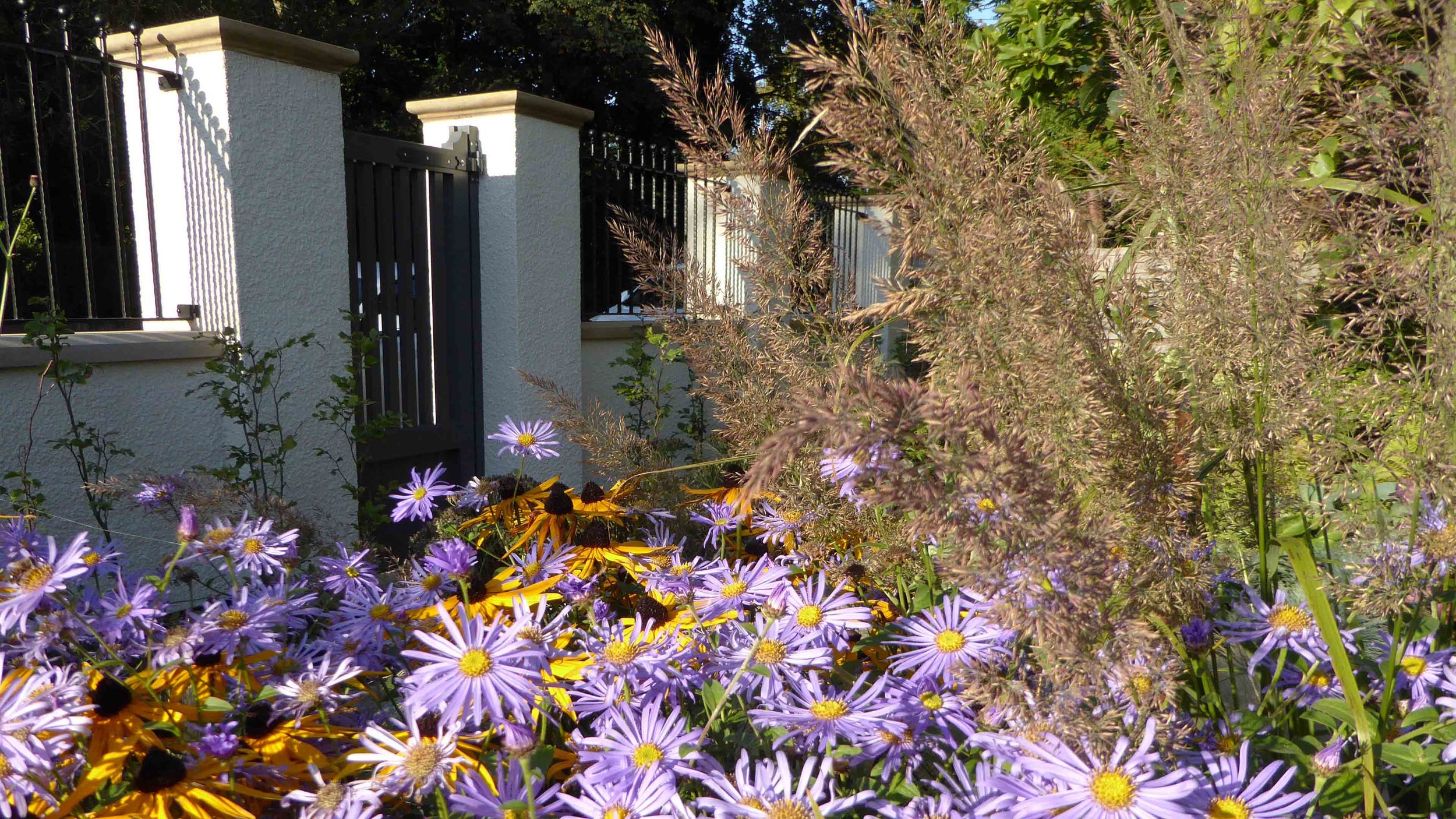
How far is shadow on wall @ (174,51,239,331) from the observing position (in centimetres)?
322

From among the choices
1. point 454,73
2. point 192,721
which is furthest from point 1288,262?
point 454,73

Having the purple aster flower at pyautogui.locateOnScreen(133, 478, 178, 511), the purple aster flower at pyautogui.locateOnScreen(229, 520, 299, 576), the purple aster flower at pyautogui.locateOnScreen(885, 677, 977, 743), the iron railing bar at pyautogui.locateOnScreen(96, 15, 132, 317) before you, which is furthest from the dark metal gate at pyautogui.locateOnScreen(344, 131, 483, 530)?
the purple aster flower at pyautogui.locateOnScreen(885, 677, 977, 743)

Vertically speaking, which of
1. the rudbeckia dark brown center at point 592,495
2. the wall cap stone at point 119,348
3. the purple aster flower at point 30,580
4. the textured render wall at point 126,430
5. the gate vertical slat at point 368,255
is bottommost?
the textured render wall at point 126,430

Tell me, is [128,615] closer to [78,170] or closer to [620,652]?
[620,652]

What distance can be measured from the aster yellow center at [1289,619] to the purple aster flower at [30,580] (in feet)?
4.10

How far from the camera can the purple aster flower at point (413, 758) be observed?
78cm

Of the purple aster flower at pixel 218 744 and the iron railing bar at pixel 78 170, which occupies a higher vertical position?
the iron railing bar at pixel 78 170

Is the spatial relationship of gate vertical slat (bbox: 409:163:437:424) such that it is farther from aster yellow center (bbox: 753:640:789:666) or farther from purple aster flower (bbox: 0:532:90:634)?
aster yellow center (bbox: 753:640:789:666)

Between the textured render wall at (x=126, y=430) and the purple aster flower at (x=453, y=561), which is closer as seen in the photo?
the purple aster flower at (x=453, y=561)

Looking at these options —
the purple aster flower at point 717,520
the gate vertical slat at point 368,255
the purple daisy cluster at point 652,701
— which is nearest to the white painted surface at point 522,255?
the gate vertical slat at point 368,255

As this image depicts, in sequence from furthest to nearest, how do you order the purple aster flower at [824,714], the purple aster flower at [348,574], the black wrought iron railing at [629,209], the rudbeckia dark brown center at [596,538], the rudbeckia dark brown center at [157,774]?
the black wrought iron railing at [629,209] < the rudbeckia dark brown center at [596,538] < the purple aster flower at [348,574] < the purple aster flower at [824,714] < the rudbeckia dark brown center at [157,774]

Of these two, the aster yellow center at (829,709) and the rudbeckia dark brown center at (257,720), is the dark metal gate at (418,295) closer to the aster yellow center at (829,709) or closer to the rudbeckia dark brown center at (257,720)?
the rudbeckia dark brown center at (257,720)

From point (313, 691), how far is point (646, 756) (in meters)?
0.33

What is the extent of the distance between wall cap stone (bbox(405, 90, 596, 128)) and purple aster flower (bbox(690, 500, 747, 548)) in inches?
127
